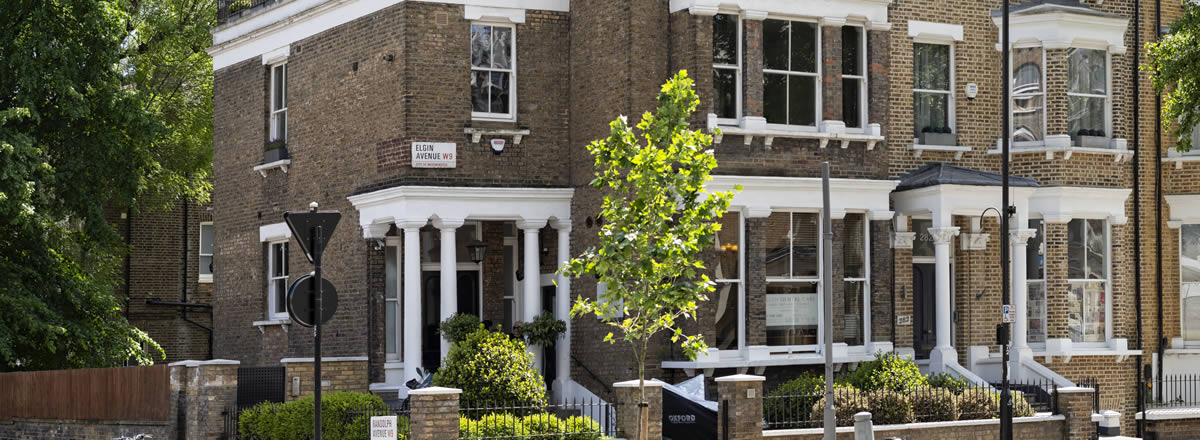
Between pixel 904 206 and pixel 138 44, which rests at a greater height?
pixel 138 44

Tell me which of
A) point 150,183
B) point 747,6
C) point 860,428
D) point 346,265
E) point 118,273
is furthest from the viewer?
point 118,273

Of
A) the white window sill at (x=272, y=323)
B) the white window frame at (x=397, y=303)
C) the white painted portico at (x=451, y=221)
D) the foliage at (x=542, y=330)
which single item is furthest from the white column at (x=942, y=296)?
the white window sill at (x=272, y=323)

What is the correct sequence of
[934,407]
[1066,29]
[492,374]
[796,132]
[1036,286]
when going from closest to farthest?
[492,374]
[934,407]
[796,132]
[1066,29]
[1036,286]

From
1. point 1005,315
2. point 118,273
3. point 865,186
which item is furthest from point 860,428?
point 118,273

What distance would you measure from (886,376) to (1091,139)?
6894mm

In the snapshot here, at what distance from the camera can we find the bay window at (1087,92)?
94.4 ft

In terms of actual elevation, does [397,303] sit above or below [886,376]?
above

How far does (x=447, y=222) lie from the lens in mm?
25781

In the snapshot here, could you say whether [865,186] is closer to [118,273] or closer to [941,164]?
[941,164]

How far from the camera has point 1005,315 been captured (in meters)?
24.3

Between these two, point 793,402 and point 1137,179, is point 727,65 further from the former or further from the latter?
point 1137,179

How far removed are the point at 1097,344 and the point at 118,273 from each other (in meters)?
22.8

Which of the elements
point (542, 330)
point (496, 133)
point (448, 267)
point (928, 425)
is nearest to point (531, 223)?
point (496, 133)

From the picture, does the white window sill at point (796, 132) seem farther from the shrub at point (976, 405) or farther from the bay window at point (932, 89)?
the shrub at point (976, 405)
